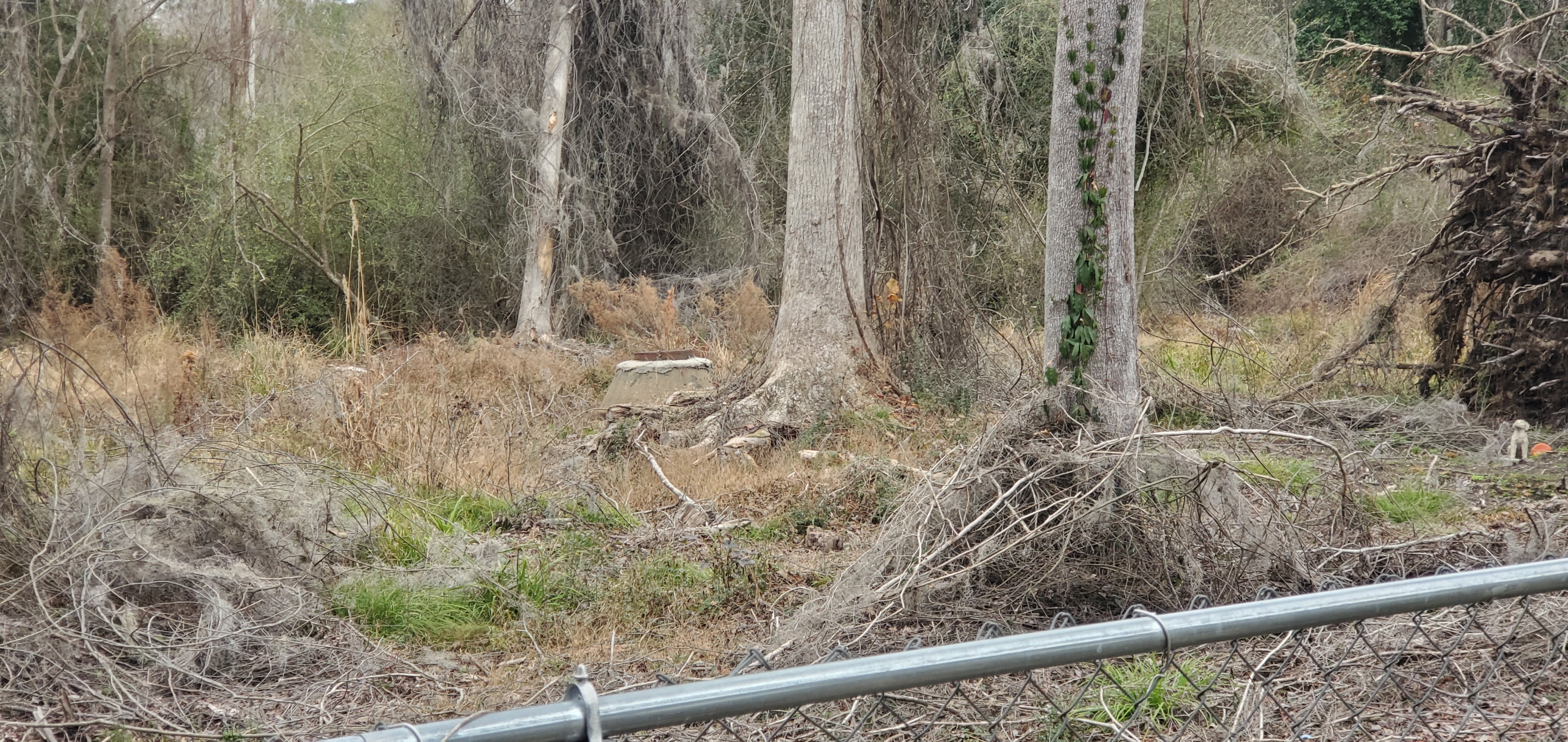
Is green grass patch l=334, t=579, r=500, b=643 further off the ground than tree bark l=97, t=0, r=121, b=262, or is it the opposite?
tree bark l=97, t=0, r=121, b=262

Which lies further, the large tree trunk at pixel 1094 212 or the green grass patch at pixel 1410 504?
the green grass patch at pixel 1410 504

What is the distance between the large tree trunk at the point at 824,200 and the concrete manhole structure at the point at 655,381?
3.30 ft

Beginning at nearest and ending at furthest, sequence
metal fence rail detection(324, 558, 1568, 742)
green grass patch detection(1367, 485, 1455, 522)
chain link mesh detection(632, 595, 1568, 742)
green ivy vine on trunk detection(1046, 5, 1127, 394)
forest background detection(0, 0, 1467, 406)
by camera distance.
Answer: metal fence rail detection(324, 558, 1568, 742) < chain link mesh detection(632, 595, 1568, 742) < green ivy vine on trunk detection(1046, 5, 1127, 394) < green grass patch detection(1367, 485, 1455, 522) < forest background detection(0, 0, 1467, 406)

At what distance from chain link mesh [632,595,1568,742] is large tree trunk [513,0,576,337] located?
37.0 ft

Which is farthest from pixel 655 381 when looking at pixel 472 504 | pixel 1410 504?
pixel 1410 504

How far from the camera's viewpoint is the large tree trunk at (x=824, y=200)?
920 cm

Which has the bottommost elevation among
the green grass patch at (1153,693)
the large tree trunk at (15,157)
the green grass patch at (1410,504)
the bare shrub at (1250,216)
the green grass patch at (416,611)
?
the green grass patch at (416,611)

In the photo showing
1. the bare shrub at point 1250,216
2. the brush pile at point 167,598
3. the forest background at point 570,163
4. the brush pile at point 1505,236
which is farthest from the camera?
the bare shrub at point 1250,216

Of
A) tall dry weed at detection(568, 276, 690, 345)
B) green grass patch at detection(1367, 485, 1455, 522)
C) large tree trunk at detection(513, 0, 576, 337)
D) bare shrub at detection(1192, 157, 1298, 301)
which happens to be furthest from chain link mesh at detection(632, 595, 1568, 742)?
bare shrub at detection(1192, 157, 1298, 301)

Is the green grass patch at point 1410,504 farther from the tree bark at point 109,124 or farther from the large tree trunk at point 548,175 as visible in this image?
the tree bark at point 109,124

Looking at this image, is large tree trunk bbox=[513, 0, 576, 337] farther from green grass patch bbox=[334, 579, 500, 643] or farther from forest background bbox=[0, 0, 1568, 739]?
green grass patch bbox=[334, 579, 500, 643]

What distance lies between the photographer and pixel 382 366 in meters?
8.77

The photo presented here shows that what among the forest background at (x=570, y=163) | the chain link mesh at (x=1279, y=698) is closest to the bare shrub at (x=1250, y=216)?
the forest background at (x=570, y=163)

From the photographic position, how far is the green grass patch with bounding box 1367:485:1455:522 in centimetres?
566
